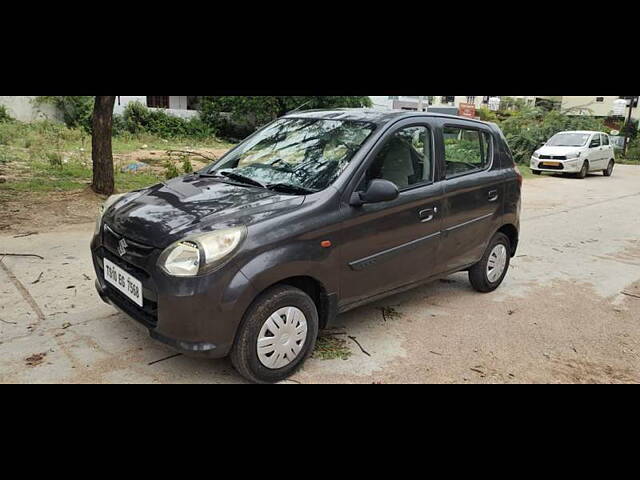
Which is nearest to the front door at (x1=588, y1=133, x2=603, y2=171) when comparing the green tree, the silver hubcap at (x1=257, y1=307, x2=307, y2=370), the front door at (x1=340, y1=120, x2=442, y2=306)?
the green tree

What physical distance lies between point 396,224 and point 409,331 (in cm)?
101

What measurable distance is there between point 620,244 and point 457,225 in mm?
A: 5071

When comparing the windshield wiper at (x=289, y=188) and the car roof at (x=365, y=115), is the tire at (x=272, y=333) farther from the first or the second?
the car roof at (x=365, y=115)

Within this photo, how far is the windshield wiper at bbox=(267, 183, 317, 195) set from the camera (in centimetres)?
378

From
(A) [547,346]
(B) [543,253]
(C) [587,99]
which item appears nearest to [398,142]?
(A) [547,346]

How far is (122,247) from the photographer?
11.5 ft

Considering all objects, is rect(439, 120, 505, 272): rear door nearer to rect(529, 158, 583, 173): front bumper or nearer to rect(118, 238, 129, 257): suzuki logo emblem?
rect(118, 238, 129, 257): suzuki logo emblem

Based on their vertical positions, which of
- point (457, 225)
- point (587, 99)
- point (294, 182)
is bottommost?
point (457, 225)

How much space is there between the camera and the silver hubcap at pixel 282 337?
340cm

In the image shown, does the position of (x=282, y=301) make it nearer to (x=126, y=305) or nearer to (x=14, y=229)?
(x=126, y=305)

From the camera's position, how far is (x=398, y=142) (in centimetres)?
434

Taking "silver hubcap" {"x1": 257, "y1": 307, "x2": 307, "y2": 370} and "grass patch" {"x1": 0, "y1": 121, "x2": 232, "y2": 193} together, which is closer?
"silver hubcap" {"x1": 257, "y1": 307, "x2": 307, "y2": 370}

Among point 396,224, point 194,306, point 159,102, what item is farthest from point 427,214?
point 159,102

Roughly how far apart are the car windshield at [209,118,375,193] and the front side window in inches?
8.3
